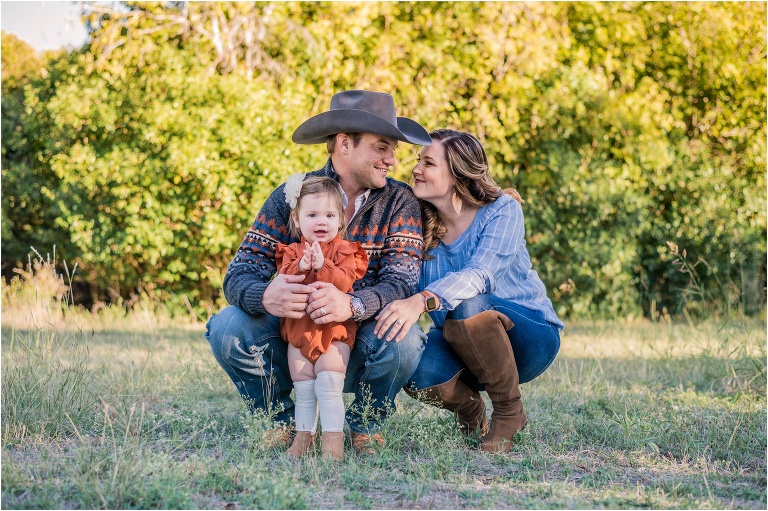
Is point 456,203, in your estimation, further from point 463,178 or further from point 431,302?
point 431,302

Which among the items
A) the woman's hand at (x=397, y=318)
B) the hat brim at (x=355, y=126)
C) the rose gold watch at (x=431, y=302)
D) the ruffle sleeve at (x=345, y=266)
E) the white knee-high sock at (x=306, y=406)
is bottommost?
the white knee-high sock at (x=306, y=406)

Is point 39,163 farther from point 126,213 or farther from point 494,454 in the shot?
point 494,454

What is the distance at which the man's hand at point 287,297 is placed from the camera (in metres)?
3.09

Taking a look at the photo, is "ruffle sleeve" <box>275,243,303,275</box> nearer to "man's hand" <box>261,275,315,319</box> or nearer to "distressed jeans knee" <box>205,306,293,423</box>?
"man's hand" <box>261,275,315,319</box>

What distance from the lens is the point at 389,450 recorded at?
3.25 metres

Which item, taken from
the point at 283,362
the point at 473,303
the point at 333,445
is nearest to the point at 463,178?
the point at 473,303

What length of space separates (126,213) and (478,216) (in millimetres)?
5847

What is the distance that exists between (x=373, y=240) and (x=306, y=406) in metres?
0.72

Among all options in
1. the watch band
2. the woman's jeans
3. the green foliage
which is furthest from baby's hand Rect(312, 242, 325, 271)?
the green foliage

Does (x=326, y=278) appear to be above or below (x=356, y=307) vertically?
above

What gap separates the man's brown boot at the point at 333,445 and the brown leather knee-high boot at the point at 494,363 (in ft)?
1.92

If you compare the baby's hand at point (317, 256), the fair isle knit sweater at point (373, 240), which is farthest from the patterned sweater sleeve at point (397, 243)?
the baby's hand at point (317, 256)

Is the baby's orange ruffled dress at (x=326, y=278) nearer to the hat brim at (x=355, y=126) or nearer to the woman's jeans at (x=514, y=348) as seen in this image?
the woman's jeans at (x=514, y=348)

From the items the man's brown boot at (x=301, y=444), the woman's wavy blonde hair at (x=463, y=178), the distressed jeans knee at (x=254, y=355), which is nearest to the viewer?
the man's brown boot at (x=301, y=444)
